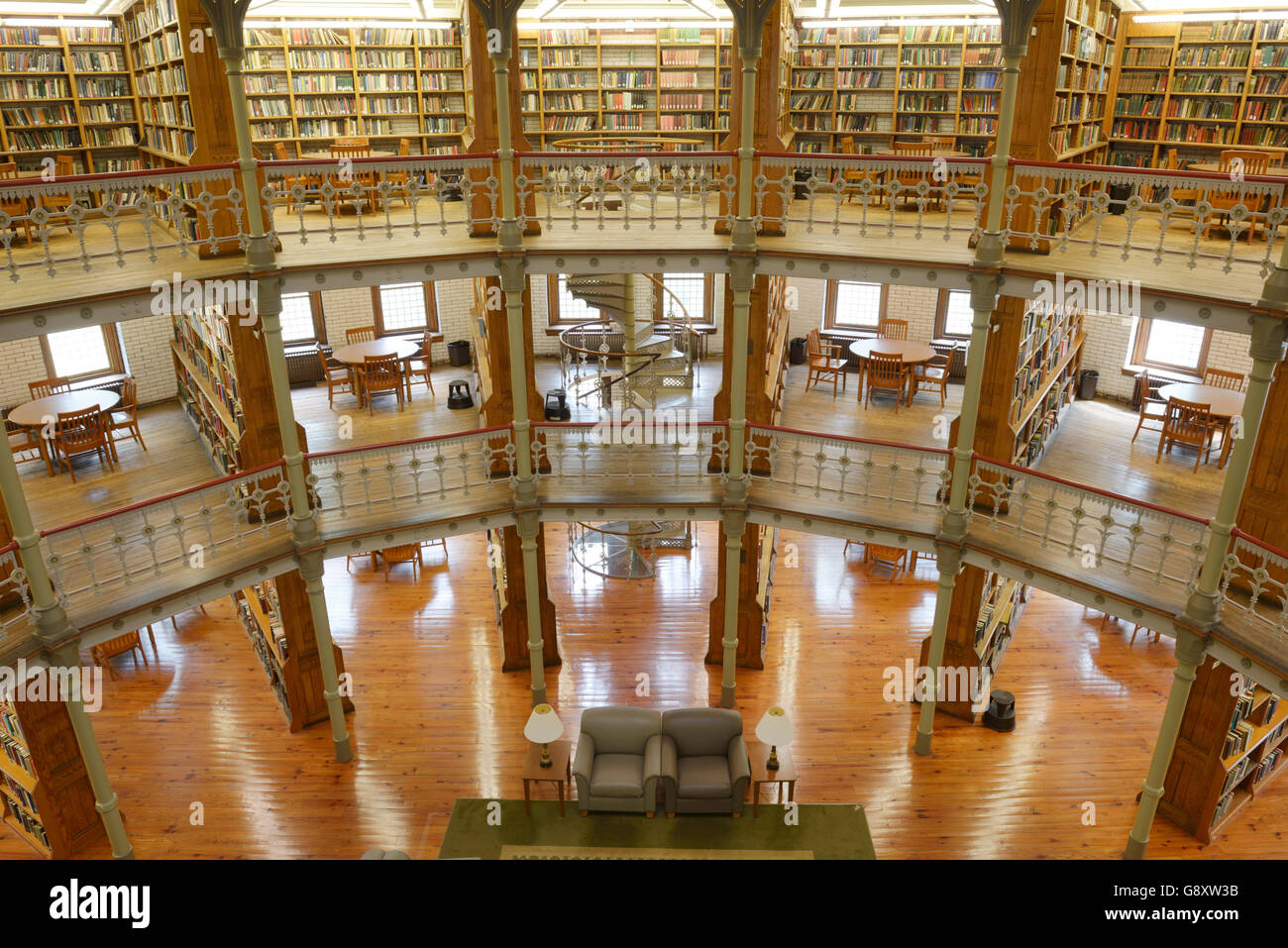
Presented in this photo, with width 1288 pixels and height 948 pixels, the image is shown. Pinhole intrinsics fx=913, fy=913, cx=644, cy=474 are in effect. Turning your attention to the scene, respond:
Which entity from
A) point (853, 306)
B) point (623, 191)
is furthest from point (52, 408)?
point (853, 306)

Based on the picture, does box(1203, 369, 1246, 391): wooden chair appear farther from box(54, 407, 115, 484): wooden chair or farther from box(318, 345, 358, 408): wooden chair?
box(54, 407, 115, 484): wooden chair

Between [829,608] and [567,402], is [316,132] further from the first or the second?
[829,608]

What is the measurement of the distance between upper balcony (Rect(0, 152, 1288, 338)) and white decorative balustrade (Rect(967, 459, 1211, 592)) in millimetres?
1620

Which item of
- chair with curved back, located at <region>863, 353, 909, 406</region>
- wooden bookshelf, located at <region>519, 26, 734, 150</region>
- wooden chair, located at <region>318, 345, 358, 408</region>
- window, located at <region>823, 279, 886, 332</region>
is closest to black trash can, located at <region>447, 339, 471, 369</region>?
wooden chair, located at <region>318, 345, 358, 408</region>

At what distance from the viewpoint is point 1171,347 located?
42.1 ft

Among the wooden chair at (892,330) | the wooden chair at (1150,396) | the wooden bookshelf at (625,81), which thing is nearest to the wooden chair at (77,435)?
the wooden bookshelf at (625,81)

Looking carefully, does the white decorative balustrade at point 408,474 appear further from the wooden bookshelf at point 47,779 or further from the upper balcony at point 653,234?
the wooden bookshelf at point 47,779

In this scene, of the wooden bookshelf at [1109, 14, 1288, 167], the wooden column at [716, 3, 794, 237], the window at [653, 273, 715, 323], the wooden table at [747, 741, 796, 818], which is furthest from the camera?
the window at [653, 273, 715, 323]

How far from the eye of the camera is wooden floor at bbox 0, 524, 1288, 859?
844 centimetres

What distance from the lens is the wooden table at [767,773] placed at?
8406 mm

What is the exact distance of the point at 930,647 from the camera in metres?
9.37

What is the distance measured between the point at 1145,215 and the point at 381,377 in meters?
9.48

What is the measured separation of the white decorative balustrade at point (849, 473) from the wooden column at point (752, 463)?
0.23 metres

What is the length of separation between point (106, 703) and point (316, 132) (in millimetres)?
7610
